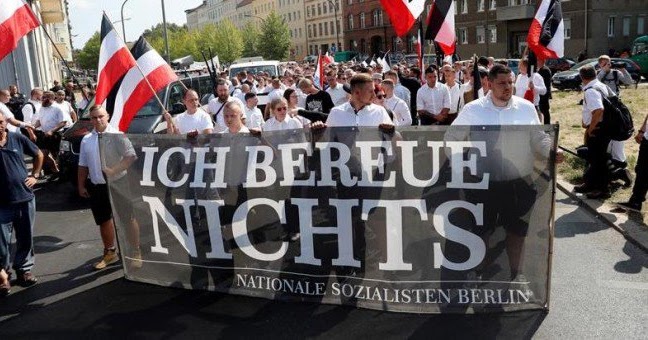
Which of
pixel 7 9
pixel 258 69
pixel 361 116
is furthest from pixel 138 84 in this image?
pixel 258 69

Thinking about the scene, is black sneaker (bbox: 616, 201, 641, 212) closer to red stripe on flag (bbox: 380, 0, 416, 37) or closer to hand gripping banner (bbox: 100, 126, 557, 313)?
hand gripping banner (bbox: 100, 126, 557, 313)

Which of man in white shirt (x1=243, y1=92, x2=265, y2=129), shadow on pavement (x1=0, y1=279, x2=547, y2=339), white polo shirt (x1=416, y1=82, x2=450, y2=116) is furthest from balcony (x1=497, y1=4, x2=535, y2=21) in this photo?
shadow on pavement (x1=0, y1=279, x2=547, y2=339)

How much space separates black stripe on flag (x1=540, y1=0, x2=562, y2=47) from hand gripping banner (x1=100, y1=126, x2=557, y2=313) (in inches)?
174

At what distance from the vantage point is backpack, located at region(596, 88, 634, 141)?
7.35 metres

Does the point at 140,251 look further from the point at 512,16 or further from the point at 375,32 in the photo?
the point at 375,32

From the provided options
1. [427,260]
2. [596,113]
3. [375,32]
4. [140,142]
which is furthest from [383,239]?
[375,32]

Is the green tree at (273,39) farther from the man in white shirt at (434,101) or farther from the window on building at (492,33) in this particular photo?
the man in white shirt at (434,101)

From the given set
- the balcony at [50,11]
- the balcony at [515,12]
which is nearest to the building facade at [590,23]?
the balcony at [515,12]

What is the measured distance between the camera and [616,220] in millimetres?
6586

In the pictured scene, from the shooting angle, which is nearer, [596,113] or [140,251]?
[140,251]

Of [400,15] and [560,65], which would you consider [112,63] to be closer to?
[400,15]

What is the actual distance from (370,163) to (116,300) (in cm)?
265

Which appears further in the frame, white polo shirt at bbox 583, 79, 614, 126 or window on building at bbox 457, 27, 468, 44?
window on building at bbox 457, 27, 468, 44

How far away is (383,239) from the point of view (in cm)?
449
